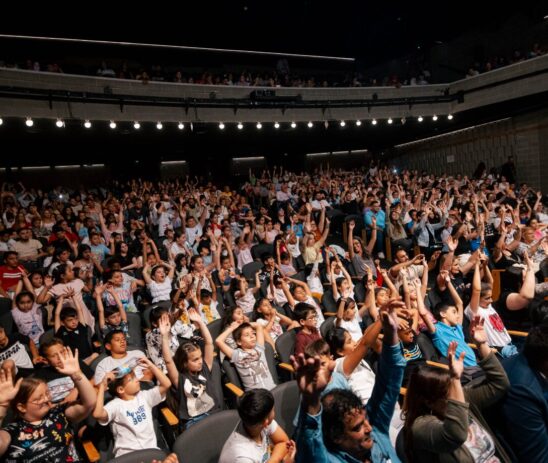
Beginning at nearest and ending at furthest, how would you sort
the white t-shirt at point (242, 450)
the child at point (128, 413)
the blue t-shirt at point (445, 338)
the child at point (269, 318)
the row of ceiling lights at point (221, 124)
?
the white t-shirt at point (242, 450) → the child at point (128, 413) → the blue t-shirt at point (445, 338) → the child at point (269, 318) → the row of ceiling lights at point (221, 124)

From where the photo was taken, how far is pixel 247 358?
317 centimetres

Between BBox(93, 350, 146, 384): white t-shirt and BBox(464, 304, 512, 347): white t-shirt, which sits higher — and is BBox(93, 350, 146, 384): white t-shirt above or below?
above

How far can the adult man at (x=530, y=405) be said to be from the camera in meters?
1.59

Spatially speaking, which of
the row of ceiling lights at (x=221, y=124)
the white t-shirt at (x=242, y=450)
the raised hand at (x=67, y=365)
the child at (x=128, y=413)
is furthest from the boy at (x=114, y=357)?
the row of ceiling lights at (x=221, y=124)

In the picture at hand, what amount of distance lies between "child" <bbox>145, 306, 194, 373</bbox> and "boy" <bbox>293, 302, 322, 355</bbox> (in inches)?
42.6

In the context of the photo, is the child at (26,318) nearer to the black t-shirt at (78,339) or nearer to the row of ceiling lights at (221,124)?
the black t-shirt at (78,339)

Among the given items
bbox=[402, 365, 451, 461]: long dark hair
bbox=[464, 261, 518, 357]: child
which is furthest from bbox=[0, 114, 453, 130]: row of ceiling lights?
bbox=[402, 365, 451, 461]: long dark hair

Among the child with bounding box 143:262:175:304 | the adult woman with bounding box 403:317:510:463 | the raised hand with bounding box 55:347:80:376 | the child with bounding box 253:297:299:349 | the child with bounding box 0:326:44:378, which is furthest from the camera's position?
the child with bounding box 143:262:175:304

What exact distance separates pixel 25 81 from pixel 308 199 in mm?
6369

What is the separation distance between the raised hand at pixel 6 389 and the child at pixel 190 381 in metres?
0.90

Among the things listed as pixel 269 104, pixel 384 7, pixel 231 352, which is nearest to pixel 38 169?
pixel 269 104

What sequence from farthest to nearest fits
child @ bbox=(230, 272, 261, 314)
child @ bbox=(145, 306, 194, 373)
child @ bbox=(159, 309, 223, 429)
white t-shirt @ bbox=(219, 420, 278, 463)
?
child @ bbox=(230, 272, 261, 314) → child @ bbox=(145, 306, 194, 373) → child @ bbox=(159, 309, 223, 429) → white t-shirt @ bbox=(219, 420, 278, 463)

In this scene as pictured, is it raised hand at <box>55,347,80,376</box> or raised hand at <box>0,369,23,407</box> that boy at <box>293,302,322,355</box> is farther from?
raised hand at <box>0,369,23,407</box>

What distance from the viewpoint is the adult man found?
1.59 metres
